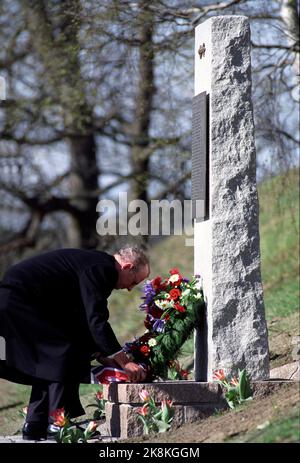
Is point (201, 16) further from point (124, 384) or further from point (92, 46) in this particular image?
point (124, 384)

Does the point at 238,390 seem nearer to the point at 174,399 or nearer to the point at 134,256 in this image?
the point at 174,399

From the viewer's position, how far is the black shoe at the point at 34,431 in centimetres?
616

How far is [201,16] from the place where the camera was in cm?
1157

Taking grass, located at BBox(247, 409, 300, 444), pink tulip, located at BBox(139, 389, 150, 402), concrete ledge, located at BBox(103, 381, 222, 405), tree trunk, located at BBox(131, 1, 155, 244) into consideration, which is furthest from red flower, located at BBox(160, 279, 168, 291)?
tree trunk, located at BBox(131, 1, 155, 244)

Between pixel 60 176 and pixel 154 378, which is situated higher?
pixel 60 176

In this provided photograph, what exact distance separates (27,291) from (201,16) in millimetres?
6433

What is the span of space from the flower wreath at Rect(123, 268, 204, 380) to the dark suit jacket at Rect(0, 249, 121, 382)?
0.51 metres

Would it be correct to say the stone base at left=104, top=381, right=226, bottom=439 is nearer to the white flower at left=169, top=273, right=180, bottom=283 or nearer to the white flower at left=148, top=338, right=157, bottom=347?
the white flower at left=148, top=338, right=157, bottom=347

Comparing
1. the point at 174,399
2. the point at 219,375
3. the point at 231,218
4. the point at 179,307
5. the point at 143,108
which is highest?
the point at 143,108

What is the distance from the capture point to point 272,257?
1518 centimetres

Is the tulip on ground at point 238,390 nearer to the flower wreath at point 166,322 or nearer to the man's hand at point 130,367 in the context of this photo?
the flower wreath at point 166,322

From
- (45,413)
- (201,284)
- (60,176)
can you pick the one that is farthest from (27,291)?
(60,176)

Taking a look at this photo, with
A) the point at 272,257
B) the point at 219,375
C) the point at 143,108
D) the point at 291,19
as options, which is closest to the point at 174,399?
the point at 219,375

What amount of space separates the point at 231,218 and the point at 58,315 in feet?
4.67
